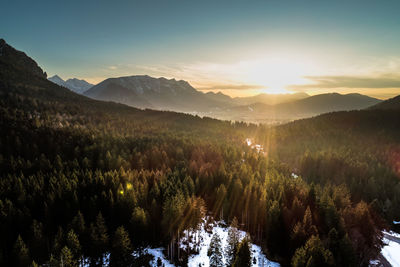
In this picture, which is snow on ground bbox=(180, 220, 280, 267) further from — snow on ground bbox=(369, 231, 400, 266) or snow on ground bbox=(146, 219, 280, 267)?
snow on ground bbox=(369, 231, 400, 266)

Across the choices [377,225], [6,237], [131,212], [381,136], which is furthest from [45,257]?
[381,136]

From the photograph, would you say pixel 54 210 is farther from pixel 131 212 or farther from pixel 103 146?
pixel 103 146

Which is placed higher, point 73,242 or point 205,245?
point 73,242

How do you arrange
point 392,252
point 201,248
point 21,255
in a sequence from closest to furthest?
point 21,255, point 201,248, point 392,252

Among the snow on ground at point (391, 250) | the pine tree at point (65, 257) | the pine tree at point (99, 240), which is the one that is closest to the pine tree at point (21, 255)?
the pine tree at point (65, 257)

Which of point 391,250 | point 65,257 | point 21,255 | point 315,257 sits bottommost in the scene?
point 391,250

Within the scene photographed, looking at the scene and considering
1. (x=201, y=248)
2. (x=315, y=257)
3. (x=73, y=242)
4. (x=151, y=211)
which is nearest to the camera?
(x=73, y=242)

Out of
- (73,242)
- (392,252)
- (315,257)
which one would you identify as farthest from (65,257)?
A: (392,252)

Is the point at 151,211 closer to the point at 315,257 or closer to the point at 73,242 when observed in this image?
the point at 73,242
